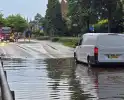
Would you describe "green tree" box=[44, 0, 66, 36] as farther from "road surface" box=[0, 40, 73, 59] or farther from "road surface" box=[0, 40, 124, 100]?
"road surface" box=[0, 40, 124, 100]

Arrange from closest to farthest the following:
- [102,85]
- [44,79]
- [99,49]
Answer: [102,85], [44,79], [99,49]

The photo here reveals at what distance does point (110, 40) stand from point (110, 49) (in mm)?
432

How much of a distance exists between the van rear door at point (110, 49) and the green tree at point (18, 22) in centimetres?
10920

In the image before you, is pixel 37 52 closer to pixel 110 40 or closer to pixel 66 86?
pixel 110 40

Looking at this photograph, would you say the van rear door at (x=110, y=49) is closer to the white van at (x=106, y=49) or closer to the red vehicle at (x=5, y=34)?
the white van at (x=106, y=49)

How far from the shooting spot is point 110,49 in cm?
1919

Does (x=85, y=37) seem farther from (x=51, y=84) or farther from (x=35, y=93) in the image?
(x=35, y=93)

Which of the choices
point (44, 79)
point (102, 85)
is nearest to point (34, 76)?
point (44, 79)

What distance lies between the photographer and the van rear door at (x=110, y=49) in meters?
19.2

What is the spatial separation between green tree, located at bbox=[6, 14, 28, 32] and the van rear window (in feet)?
357

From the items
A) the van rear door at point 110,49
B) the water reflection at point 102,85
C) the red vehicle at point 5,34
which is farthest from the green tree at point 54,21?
the water reflection at point 102,85

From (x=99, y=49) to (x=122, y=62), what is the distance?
1.21m

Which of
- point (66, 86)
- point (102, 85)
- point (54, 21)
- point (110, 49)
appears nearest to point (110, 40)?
point (110, 49)

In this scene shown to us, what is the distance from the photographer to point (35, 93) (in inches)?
443
